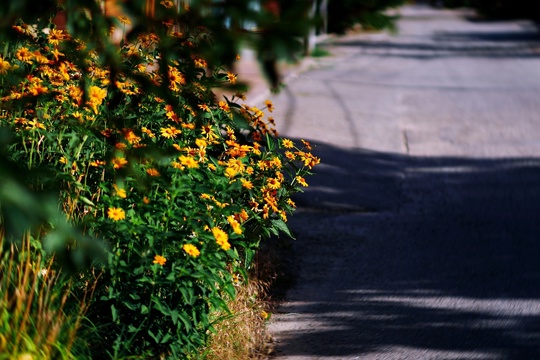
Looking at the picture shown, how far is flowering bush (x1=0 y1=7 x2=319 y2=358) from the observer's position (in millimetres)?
3846

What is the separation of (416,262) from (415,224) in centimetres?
108

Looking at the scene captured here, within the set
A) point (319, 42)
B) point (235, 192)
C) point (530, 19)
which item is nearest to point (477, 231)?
point (235, 192)

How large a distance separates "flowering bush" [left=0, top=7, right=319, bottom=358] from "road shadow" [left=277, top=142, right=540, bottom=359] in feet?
2.95

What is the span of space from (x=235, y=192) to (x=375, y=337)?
3.95ft

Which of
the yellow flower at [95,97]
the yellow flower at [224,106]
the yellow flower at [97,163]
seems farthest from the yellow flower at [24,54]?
the yellow flower at [224,106]

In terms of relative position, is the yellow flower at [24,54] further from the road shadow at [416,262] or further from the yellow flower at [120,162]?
the road shadow at [416,262]

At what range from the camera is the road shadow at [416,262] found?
5062mm

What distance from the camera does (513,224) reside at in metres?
7.59

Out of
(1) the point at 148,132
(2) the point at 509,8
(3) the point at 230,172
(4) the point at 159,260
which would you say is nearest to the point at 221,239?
(4) the point at 159,260

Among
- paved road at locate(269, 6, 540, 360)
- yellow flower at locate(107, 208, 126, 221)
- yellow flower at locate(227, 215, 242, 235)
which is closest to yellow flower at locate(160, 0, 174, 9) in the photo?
yellow flower at locate(107, 208, 126, 221)

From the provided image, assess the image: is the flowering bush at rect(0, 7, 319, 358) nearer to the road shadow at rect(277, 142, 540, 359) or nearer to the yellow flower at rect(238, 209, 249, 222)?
the yellow flower at rect(238, 209, 249, 222)

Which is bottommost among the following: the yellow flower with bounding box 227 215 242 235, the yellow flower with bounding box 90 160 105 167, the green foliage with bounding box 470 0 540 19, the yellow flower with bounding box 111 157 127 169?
the green foliage with bounding box 470 0 540 19

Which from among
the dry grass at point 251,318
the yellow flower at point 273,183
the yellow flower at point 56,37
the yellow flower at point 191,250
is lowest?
the dry grass at point 251,318

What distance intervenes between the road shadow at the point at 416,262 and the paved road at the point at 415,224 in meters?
0.01
